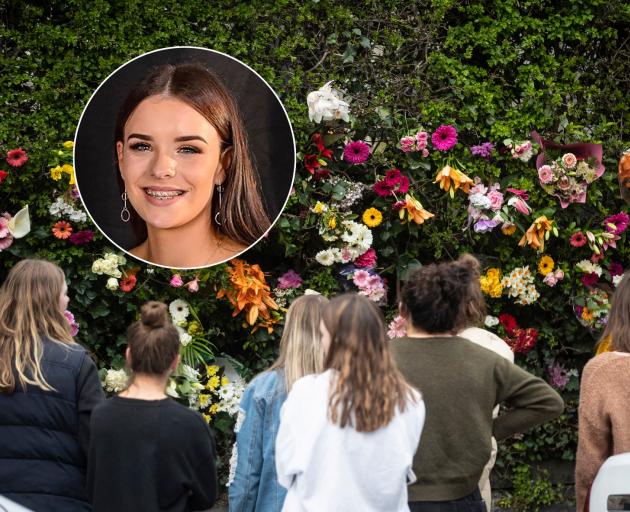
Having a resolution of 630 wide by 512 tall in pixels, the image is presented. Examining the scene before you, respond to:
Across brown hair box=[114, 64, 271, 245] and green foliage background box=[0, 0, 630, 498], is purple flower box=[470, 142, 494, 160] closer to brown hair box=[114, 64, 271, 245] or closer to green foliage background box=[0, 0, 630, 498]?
green foliage background box=[0, 0, 630, 498]

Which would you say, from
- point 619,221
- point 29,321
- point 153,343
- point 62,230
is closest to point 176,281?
point 62,230

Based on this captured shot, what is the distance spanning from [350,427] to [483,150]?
10.8ft

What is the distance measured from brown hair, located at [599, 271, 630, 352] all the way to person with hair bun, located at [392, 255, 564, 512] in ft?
1.40

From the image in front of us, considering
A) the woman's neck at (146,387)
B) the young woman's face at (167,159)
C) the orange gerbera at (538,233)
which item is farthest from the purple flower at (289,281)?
the woman's neck at (146,387)

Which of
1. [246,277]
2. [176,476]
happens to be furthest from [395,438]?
[246,277]

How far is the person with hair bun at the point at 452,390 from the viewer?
3178 millimetres

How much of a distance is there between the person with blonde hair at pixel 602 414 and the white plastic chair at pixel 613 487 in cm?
12

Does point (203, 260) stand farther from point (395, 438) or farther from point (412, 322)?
point (395, 438)

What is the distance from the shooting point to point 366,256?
5453mm

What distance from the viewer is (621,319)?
3.62 meters

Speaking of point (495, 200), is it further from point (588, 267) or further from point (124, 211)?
point (124, 211)

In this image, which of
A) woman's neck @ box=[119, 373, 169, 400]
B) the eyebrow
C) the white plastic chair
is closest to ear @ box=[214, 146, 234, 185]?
the eyebrow

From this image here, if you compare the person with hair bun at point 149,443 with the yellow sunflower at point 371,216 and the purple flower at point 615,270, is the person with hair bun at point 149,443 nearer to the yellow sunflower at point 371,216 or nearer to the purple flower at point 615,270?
the yellow sunflower at point 371,216

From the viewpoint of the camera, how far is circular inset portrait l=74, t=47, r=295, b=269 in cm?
523
